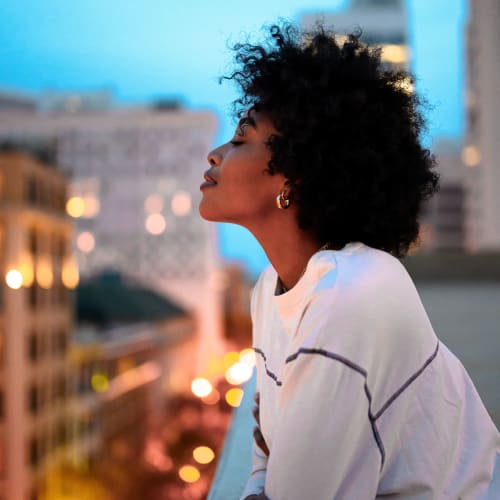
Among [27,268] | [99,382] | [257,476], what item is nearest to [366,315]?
[257,476]

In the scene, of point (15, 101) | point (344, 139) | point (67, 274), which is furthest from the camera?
point (15, 101)

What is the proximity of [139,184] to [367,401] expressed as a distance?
2871cm

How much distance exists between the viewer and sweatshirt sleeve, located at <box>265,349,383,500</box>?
0.92 m

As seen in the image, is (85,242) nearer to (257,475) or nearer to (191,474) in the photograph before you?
(191,474)

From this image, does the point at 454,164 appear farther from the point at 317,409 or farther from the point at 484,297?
the point at 317,409

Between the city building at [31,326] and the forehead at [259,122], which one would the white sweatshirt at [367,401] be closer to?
the forehead at [259,122]

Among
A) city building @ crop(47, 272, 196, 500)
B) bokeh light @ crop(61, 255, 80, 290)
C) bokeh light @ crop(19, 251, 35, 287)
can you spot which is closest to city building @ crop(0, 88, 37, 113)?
city building @ crop(47, 272, 196, 500)

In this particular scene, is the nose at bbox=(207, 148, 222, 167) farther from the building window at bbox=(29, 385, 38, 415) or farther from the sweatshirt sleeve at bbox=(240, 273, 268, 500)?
the building window at bbox=(29, 385, 38, 415)

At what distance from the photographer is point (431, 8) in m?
136

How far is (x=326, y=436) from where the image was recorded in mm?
928

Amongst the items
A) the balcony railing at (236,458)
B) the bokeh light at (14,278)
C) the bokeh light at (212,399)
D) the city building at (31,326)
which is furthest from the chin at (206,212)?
the bokeh light at (212,399)

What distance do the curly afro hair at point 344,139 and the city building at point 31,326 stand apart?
16165mm

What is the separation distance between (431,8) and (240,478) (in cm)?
14510

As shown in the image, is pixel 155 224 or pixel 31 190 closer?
pixel 31 190
